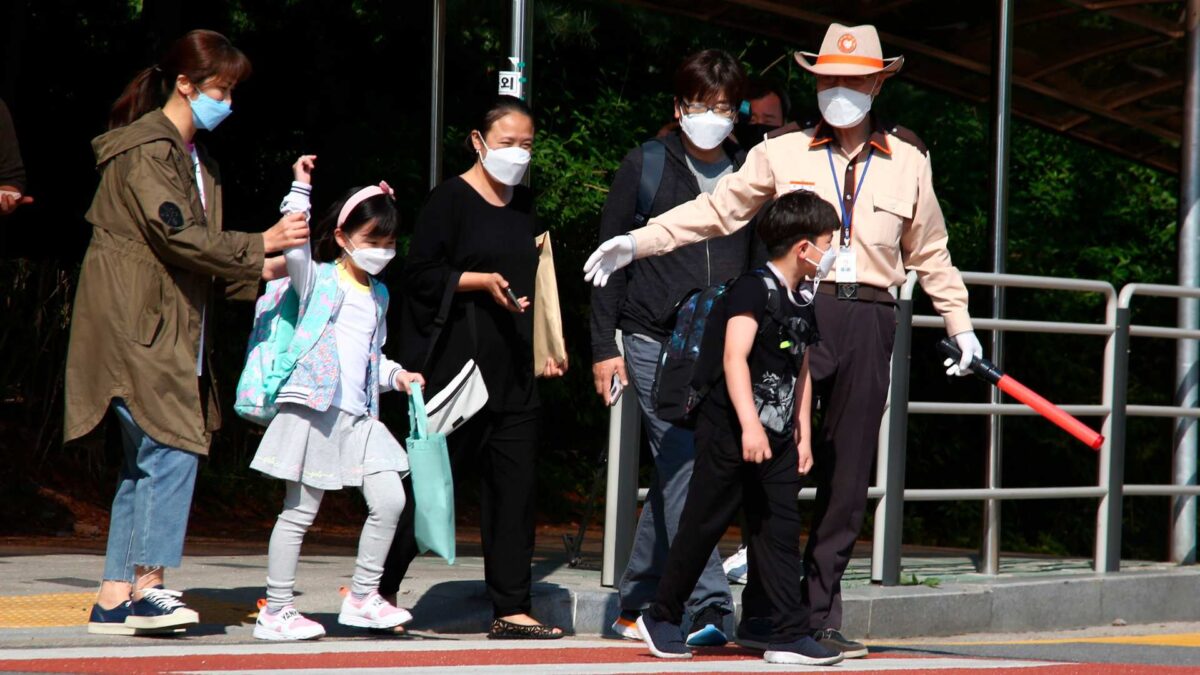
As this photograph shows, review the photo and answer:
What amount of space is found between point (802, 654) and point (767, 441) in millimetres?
706

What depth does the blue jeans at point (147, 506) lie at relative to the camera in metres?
5.57

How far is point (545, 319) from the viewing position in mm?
6395

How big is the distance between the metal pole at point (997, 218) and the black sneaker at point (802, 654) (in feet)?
8.58

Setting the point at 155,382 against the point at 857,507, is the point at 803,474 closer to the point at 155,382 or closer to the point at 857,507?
the point at 857,507

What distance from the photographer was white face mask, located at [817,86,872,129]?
237 inches

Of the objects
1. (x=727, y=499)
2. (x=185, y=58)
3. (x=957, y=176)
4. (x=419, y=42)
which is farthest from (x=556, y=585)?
(x=957, y=176)

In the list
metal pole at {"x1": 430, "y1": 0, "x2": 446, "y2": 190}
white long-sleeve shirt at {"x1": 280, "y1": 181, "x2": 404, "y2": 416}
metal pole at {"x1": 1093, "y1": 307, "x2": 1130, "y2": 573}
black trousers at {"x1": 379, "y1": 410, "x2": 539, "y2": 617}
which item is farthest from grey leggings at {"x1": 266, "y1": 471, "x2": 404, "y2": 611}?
metal pole at {"x1": 1093, "y1": 307, "x2": 1130, "y2": 573}

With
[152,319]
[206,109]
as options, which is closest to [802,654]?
[152,319]

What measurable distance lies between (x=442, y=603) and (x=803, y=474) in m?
1.59

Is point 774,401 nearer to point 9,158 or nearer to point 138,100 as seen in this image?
point 138,100

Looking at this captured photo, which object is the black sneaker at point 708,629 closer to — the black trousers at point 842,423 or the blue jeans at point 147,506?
the black trousers at point 842,423

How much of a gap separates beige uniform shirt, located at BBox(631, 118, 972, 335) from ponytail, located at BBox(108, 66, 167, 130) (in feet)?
5.43

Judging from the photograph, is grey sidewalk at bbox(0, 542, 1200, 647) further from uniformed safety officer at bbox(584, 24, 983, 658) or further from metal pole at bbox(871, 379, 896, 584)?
uniformed safety officer at bbox(584, 24, 983, 658)

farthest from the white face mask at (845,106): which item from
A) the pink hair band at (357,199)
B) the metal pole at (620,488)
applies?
the pink hair band at (357,199)
